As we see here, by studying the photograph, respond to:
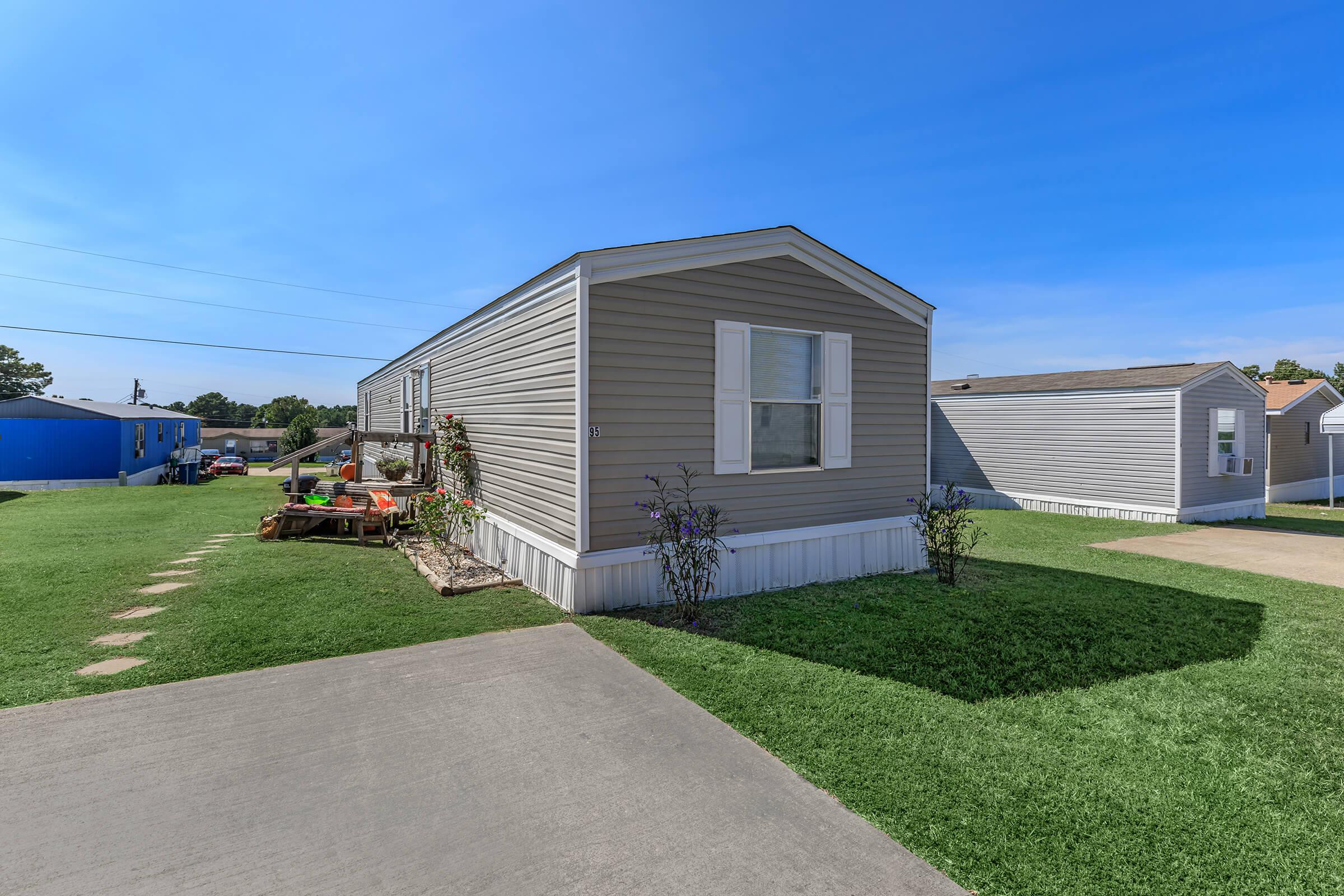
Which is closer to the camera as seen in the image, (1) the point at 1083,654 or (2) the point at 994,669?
(2) the point at 994,669

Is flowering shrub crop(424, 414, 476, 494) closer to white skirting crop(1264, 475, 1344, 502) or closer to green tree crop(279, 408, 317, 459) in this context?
white skirting crop(1264, 475, 1344, 502)

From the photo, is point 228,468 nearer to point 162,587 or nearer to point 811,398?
point 162,587

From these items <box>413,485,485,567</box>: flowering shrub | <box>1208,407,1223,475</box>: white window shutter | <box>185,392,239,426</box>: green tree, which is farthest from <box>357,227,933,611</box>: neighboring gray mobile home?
<box>185,392,239,426</box>: green tree

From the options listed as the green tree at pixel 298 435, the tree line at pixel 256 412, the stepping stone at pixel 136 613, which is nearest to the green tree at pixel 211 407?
the tree line at pixel 256 412

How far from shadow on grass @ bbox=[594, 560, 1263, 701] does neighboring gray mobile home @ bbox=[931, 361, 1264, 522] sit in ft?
22.5

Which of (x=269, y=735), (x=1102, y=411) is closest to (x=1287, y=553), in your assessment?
(x=1102, y=411)

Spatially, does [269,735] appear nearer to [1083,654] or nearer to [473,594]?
[473,594]

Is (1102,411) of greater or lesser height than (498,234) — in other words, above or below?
below

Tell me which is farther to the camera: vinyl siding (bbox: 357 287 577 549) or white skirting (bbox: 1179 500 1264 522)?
white skirting (bbox: 1179 500 1264 522)

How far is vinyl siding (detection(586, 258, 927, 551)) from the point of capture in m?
5.00

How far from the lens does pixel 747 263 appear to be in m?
5.68

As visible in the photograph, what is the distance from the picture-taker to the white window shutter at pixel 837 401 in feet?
20.3

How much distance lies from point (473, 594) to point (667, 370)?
9.25 ft

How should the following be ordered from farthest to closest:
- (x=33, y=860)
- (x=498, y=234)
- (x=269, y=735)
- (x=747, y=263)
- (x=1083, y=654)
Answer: (x=498, y=234), (x=747, y=263), (x=1083, y=654), (x=269, y=735), (x=33, y=860)
